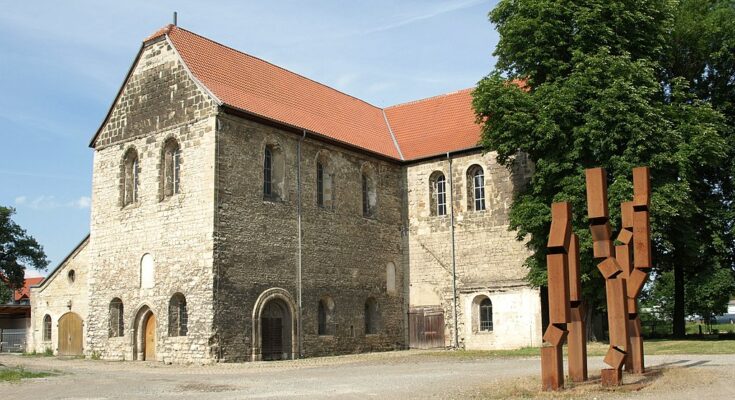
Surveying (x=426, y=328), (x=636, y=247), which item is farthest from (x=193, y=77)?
(x=636, y=247)

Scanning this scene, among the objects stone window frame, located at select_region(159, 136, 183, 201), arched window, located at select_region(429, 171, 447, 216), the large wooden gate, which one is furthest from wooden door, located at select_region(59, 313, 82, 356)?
arched window, located at select_region(429, 171, 447, 216)

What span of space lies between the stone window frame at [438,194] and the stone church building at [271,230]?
0.07 meters

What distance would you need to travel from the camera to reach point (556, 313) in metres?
11.8

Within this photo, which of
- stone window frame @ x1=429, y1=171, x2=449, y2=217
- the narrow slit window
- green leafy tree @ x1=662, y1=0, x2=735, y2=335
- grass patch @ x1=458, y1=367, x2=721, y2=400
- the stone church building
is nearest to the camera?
grass patch @ x1=458, y1=367, x2=721, y2=400

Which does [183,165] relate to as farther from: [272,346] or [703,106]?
[703,106]

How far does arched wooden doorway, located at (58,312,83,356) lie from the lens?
2962cm

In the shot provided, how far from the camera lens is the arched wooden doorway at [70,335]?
2962 cm

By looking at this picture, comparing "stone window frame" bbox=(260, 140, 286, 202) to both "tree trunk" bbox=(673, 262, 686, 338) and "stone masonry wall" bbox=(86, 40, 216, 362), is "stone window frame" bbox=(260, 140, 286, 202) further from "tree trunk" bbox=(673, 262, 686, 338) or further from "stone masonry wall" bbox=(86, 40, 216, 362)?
"tree trunk" bbox=(673, 262, 686, 338)

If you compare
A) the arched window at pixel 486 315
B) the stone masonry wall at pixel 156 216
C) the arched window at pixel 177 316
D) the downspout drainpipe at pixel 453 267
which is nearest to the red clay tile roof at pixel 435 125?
the downspout drainpipe at pixel 453 267

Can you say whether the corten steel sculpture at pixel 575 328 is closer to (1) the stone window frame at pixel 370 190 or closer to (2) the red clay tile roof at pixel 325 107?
(2) the red clay tile roof at pixel 325 107

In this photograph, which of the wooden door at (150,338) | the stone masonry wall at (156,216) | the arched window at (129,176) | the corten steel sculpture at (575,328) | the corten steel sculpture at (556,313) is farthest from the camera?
the arched window at (129,176)

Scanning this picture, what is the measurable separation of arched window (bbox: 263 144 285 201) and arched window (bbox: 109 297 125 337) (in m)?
6.74

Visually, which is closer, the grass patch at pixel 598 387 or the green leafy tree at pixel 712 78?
the grass patch at pixel 598 387

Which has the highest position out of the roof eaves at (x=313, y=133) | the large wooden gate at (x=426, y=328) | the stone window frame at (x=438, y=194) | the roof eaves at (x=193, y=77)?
the roof eaves at (x=193, y=77)
